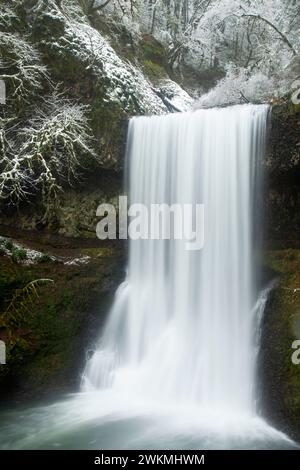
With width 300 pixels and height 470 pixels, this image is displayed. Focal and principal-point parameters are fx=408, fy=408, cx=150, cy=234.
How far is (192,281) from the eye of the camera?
7836 mm

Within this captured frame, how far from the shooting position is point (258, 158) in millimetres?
7723

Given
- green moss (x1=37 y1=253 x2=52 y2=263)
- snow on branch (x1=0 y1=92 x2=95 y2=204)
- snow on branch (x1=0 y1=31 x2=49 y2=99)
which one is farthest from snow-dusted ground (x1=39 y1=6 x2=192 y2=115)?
green moss (x1=37 y1=253 x2=52 y2=263)

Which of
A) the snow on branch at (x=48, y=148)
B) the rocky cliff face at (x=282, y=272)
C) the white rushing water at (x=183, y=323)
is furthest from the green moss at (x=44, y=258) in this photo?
the rocky cliff face at (x=282, y=272)

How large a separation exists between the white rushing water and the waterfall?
0.06ft

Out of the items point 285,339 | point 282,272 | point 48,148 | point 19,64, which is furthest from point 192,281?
point 19,64

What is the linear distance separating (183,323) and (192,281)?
0.83 meters

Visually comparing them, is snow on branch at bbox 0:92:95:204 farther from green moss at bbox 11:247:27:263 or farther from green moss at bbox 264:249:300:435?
green moss at bbox 264:249:300:435

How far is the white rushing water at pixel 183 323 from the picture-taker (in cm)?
568

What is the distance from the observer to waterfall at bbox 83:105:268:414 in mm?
6633

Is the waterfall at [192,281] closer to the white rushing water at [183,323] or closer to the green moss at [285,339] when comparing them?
the white rushing water at [183,323]

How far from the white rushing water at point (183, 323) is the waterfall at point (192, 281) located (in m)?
0.02

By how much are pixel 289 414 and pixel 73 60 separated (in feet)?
28.9

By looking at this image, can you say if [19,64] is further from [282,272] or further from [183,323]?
[282,272]
